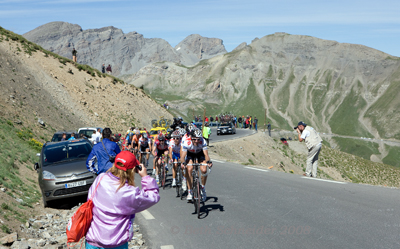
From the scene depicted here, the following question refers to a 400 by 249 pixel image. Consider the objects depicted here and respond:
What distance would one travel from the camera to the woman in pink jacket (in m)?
3.27

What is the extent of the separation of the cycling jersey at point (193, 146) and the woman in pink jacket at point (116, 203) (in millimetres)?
4998

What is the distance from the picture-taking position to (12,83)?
33.4m

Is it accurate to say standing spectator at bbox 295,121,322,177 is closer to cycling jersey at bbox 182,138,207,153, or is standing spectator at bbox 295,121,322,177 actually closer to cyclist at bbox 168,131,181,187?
cyclist at bbox 168,131,181,187

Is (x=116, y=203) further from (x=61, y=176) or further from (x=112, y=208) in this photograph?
(x=61, y=176)

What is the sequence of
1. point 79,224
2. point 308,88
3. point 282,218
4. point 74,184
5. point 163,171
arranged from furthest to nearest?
point 308,88 < point 163,171 < point 74,184 < point 282,218 < point 79,224

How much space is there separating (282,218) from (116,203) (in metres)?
4.74

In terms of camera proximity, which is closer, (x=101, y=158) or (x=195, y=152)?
(x=101, y=158)

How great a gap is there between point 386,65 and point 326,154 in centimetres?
14158

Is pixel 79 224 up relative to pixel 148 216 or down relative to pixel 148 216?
up

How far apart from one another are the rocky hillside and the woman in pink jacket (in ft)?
454

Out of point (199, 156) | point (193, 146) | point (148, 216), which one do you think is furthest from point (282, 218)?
point (148, 216)

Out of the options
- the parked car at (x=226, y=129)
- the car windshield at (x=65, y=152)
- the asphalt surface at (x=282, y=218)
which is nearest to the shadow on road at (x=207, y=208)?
the asphalt surface at (x=282, y=218)

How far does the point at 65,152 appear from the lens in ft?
35.0

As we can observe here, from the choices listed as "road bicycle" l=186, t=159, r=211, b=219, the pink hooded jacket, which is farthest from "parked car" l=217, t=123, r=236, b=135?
the pink hooded jacket
